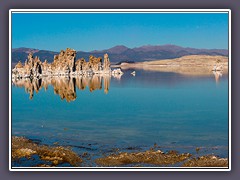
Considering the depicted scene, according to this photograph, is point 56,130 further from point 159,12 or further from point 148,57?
point 159,12

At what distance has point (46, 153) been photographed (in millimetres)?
12430

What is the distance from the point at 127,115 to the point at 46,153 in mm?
4180

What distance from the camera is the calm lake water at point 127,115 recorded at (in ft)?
44.1

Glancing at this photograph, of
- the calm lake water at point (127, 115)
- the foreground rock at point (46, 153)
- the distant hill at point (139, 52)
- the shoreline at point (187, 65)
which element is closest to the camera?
the foreground rock at point (46, 153)

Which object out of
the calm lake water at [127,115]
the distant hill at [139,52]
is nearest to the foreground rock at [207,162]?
the calm lake water at [127,115]

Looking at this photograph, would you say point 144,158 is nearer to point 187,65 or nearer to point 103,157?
point 103,157

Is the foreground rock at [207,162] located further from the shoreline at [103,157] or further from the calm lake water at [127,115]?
the calm lake water at [127,115]

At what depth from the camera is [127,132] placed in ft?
47.1

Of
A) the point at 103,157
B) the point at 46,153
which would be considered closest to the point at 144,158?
the point at 103,157

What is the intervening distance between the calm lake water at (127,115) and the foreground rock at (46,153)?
1.27 ft

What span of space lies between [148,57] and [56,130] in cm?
374

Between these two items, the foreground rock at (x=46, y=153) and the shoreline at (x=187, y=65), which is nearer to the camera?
the foreground rock at (x=46, y=153)
